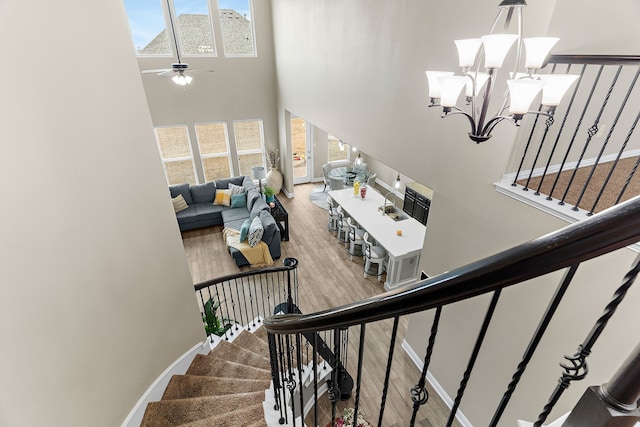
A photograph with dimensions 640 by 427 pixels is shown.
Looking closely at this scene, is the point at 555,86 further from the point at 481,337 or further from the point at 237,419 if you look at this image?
the point at 237,419

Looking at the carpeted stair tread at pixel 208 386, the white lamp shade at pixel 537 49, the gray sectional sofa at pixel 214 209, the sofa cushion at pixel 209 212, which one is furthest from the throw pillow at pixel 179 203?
the white lamp shade at pixel 537 49

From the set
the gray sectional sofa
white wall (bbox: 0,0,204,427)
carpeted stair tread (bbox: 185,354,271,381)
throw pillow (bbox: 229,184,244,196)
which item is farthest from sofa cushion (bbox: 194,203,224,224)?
white wall (bbox: 0,0,204,427)

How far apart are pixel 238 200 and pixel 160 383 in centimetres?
538

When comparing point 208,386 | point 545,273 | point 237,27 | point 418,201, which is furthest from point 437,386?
point 237,27

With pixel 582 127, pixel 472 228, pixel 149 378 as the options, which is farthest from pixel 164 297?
pixel 582 127

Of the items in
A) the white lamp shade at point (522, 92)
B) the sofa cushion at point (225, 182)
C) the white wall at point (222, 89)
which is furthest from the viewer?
the sofa cushion at point (225, 182)

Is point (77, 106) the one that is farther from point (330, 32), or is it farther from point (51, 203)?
point (330, 32)

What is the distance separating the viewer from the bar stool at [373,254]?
5.93 metres

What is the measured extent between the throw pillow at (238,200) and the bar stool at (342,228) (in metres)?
2.46

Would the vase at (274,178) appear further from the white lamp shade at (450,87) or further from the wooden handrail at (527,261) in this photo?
the wooden handrail at (527,261)

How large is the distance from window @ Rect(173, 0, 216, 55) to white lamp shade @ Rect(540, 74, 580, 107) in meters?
8.10

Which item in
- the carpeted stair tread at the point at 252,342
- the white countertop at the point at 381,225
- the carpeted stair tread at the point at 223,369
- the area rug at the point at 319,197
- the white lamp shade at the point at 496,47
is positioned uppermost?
the white lamp shade at the point at 496,47

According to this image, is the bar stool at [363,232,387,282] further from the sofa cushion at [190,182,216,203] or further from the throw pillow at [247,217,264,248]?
the sofa cushion at [190,182,216,203]

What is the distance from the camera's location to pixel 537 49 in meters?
1.95
